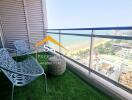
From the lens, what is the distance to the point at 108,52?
1.86m

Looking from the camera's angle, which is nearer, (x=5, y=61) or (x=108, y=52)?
(x=108, y=52)

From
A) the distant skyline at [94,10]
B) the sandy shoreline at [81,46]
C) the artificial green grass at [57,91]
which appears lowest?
the artificial green grass at [57,91]

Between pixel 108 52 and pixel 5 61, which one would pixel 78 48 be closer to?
pixel 108 52

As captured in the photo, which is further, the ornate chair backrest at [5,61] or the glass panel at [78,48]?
the glass panel at [78,48]

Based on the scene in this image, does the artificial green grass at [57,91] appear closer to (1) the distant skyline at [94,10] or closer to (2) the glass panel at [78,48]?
(2) the glass panel at [78,48]

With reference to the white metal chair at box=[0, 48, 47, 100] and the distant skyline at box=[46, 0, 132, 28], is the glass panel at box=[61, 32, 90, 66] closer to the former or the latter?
the white metal chair at box=[0, 48, 47, 100]

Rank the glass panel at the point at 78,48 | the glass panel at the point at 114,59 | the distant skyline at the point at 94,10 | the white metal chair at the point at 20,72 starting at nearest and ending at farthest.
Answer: the white metal chair at the point at 20,72
the glass panel at the point at 114,59
the glass panel at the point at 78,48
the distant skyline at the point at 94,10

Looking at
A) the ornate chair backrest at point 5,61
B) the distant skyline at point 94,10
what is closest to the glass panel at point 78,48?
the ornate chair backrest at point 5,61

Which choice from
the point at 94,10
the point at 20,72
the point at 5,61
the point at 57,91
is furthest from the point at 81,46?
the point at 94,10

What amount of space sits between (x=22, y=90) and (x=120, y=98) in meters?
1.65

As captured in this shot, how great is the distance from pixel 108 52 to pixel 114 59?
0.15m

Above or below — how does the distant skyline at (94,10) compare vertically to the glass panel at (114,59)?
above

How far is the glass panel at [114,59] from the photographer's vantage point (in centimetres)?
157

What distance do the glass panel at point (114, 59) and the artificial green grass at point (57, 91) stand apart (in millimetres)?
380
